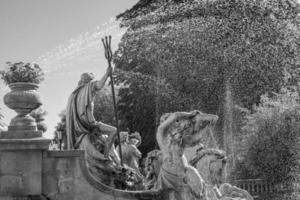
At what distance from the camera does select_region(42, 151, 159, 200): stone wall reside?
7.00 meters

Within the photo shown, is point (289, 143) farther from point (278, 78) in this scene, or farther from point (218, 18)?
point (218, 18)

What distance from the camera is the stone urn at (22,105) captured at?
22.7 feet

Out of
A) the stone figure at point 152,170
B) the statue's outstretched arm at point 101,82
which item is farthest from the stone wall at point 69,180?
the statue's outstretched arm at point 101,82

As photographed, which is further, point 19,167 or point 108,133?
point 108,133

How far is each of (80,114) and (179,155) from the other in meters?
2.48

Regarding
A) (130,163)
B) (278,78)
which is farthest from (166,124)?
(278,78)

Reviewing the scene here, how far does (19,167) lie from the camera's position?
270 inches

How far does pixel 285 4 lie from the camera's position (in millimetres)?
28062

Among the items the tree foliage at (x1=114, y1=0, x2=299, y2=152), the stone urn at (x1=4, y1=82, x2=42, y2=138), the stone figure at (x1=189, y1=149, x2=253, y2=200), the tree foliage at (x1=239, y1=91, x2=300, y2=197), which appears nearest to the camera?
the stone urn at (x1=4, y1=82, x2=42, y2=138)

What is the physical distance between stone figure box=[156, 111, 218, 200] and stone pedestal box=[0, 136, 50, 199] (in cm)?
189

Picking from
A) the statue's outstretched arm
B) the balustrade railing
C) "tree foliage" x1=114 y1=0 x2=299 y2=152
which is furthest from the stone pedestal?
"tree foliage" x1=114 y1=0 x2=299 y2=152

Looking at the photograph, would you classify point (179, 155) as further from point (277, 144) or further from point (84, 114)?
point (277, 144)

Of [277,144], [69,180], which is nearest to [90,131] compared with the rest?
[69,180]

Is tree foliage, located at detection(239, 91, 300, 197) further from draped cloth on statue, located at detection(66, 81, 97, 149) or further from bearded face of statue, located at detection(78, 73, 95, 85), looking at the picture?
bearded face of statue, located at detection(78, 73, 95, 85)
